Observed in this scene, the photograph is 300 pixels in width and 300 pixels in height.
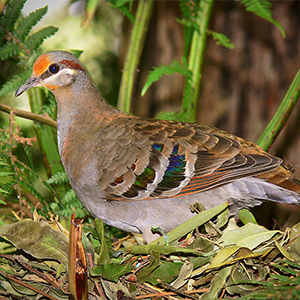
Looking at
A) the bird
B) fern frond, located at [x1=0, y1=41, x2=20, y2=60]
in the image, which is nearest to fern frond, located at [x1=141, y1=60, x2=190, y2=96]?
the bird

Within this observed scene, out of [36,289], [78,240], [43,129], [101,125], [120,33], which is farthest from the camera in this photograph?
[120,33]

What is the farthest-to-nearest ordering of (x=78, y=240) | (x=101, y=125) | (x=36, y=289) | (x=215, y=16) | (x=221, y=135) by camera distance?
1. (x=215, y=16)
2. (x=101, y=125)
3. (x=221, y=135)
4. (x=36, y=289)
5. (x=78, y=240)

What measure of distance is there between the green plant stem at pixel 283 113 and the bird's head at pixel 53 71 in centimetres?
108

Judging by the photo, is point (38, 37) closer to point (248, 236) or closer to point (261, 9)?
point (261, 9)

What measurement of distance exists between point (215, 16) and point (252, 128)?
0.97 meters

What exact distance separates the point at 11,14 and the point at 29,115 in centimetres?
64

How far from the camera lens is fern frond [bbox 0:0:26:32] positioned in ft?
7.38

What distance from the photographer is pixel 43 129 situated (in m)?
2.36

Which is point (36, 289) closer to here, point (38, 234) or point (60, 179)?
point (38, 234)

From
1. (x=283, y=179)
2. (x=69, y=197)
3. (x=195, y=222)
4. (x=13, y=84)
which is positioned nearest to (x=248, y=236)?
(x=195, y=222)

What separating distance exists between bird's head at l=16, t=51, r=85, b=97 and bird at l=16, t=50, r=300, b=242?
0.15 feet

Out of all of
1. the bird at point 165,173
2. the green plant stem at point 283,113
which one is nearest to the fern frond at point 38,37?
the bird at point 165,173

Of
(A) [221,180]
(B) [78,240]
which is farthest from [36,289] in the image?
(A) [221,180]

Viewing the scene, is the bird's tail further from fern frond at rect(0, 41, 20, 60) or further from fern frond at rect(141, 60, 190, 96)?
fern frond at rect(0, 41, 20, 60)
